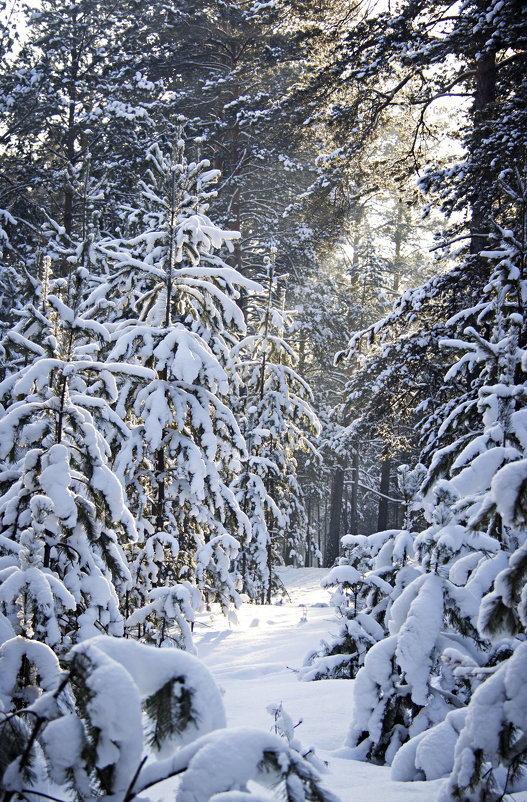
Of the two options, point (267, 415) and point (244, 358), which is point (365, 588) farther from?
point (244, 358)

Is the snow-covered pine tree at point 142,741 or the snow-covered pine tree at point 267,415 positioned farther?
the snow-covered pine tree at point 267,415

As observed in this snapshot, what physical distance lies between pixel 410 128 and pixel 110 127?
356 inches

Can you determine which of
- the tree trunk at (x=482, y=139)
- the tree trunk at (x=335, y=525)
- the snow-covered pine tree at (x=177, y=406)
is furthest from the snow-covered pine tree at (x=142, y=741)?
the tree trunk at (x=335, y=525)

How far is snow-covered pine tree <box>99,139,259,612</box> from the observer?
5.82 meters

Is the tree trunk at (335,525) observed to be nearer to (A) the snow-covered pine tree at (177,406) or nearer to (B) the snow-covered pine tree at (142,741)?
(A) the snow-covered pine tree at (177,406)

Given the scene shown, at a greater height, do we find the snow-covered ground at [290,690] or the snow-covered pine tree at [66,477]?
the snow-covered pine tree at [66,477]

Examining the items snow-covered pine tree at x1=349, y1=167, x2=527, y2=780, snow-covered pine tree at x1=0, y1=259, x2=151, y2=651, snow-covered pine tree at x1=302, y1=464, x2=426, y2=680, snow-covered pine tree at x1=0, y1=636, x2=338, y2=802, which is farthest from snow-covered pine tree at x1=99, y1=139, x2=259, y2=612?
snow-covered pine tree at x1=0, y1=636, x2=338, y2=802

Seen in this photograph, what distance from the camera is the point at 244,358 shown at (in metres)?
13.6

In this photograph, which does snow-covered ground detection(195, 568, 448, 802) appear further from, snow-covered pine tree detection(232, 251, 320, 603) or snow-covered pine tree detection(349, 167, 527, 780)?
snow-covered pine tree detection(232, 251, 320, 603)

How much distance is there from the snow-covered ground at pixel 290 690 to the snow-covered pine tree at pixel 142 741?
131 centimetres

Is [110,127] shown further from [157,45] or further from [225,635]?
[225,635]

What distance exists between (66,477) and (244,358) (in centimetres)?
1020

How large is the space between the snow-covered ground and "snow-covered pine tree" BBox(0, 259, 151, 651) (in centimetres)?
131

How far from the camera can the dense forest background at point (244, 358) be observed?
3.08 m
